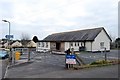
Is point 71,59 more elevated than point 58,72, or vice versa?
point 71,59

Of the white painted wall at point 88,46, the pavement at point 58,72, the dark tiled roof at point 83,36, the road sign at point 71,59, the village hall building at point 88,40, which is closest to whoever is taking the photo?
the pavement at point 58,72

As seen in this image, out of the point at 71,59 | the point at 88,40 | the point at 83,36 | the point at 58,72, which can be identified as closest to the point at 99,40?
the point at 88,40

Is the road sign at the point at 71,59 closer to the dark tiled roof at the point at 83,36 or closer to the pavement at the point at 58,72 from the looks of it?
the pavement at the point at 58,72

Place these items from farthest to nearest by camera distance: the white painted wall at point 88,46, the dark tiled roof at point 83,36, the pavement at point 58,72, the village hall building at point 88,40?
the dark tiled roof at point 83,36 → the white painted wall at point 88,46 → the village hall building at point 88,40 → the pavement at point 58,72

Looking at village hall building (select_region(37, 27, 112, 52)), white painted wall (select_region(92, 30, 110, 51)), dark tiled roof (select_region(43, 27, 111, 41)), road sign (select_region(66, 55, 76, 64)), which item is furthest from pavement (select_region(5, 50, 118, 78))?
dark tiled roof (select_region(43, 27, 111, 41))

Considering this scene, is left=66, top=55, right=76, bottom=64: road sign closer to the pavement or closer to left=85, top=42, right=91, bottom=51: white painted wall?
the pavement

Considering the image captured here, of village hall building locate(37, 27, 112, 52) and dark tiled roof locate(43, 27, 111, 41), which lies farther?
dark tiled roof locate(43, 27, 111, 41)

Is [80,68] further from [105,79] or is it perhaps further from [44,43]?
[44,43]

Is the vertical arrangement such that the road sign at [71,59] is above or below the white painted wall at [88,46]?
below

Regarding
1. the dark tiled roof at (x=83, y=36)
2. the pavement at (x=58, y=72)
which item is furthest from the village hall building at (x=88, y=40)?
the pavement at (x=58, y=72)

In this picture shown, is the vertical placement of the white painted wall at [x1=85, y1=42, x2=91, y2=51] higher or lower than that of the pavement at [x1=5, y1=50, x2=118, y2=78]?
higher

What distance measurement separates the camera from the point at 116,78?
12094 mm

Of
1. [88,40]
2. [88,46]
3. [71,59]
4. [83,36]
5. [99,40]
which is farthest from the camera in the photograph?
[83,36]

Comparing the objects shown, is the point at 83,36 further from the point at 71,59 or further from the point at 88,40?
the point at 71,59
